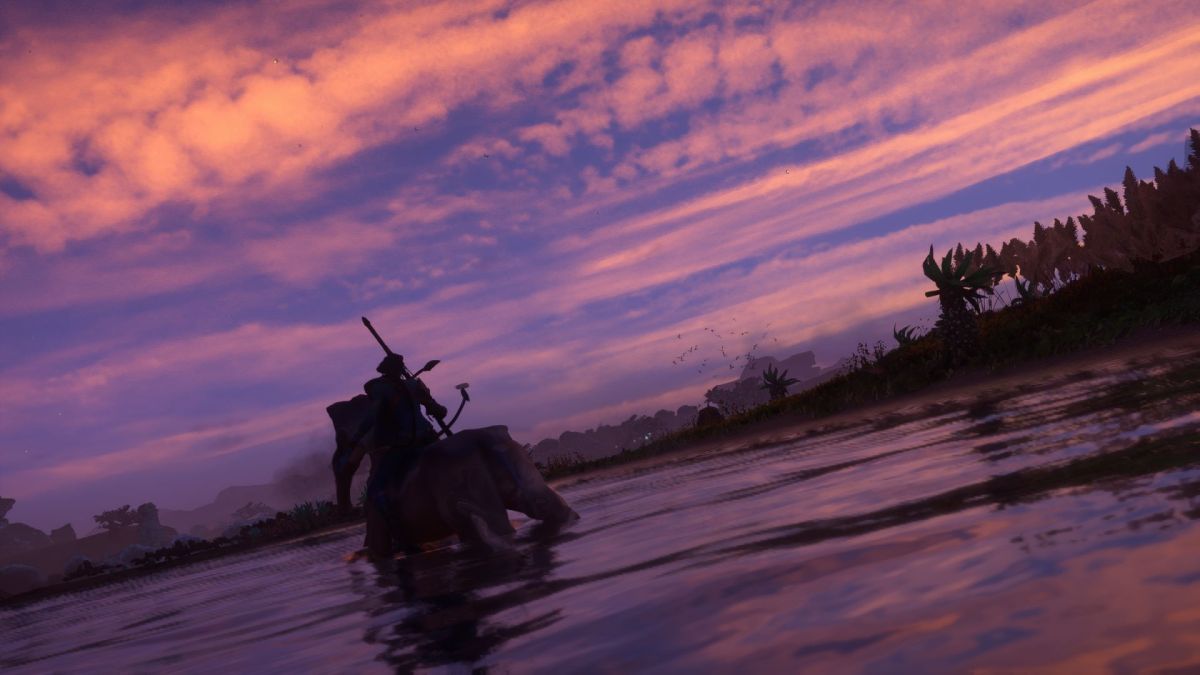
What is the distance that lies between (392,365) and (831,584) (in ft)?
18.3

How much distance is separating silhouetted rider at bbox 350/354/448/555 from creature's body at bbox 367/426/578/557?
0.17 feet

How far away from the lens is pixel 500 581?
4.17 metres

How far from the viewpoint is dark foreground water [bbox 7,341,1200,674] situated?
1788 mm

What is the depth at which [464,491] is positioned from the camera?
6.31 meters

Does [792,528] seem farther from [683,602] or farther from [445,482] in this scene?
[445,482]

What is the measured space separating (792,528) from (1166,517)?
1.67m

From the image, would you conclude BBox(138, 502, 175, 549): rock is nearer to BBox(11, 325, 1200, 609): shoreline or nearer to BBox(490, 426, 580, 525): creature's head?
BBox(11, 325, 1200, 609): shoreline

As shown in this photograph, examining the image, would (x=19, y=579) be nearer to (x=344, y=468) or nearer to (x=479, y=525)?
(x=344, y=468)

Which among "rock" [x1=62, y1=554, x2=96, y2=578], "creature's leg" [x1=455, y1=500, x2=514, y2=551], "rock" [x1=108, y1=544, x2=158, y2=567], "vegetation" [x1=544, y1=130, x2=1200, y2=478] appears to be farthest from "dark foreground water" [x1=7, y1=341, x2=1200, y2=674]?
"rock" [x1=62, y1=554, x2=96, y2=578]

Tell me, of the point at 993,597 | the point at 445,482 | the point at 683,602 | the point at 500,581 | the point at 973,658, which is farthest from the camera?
the point at 445,482

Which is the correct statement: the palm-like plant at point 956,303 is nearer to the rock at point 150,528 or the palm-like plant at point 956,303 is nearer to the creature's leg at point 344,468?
the creature's leg at point 344,468

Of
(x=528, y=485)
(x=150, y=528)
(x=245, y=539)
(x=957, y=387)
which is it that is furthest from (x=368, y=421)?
(x=150, y=528)

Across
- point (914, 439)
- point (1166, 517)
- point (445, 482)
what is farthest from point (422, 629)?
point (914, 439)

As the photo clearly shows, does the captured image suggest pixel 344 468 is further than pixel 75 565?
No
